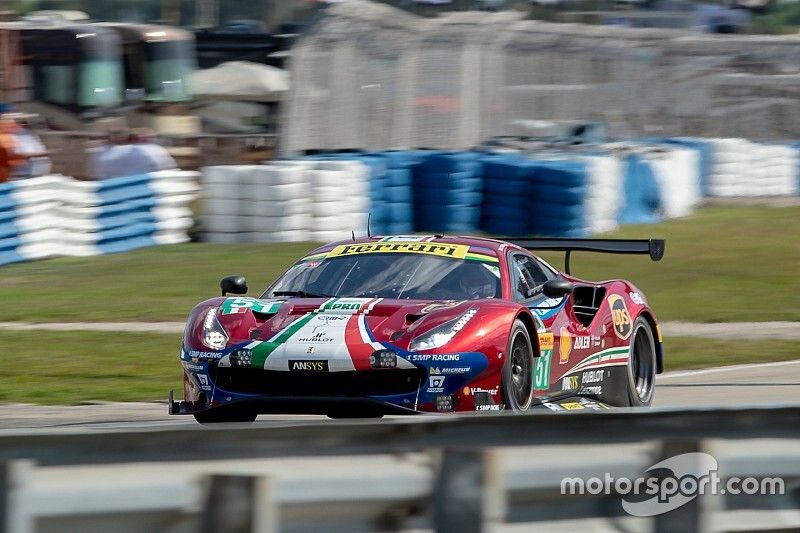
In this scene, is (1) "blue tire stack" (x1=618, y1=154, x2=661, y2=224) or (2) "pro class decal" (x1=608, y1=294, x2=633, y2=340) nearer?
(2) "pro class decal" (x1=608, y1=294, x2=633, y2=340)

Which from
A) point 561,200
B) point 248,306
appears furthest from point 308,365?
point 561,200

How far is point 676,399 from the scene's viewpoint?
1020 centimetres

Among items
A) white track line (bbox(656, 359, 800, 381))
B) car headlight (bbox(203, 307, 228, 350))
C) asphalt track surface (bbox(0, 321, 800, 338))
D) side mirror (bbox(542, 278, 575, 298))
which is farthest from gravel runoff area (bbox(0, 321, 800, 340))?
car headlight (bbox(203, 307, 228, 350))

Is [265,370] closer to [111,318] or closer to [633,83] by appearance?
[111,318]

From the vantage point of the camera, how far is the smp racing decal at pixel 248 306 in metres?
8.12

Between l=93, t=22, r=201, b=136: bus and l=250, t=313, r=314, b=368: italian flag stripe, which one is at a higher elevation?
l=250, t=313, r=314, b=368: italian flag stripe

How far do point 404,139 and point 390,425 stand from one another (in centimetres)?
2075

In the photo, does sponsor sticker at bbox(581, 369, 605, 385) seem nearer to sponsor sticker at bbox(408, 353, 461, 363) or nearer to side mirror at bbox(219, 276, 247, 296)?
sponsor sticker at bbox(408, 353, 461, 363)

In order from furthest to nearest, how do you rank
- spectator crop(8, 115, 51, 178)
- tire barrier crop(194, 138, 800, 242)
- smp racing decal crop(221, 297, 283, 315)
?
spectator crop(8, 115, 51, 178) → tire barrier crop(194, 138, 800, 242) → smp racing decal crop(221, 297, 283, 315)

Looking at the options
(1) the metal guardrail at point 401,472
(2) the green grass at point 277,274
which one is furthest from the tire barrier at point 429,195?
(1) the metal guardrail at point 401,472

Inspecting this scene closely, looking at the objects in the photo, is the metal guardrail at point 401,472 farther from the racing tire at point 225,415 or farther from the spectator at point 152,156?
the spectator at point 152,156

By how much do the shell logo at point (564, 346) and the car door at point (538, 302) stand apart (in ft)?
0.33

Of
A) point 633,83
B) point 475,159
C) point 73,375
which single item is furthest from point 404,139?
point 73,375

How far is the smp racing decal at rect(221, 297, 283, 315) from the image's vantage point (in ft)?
26.6
